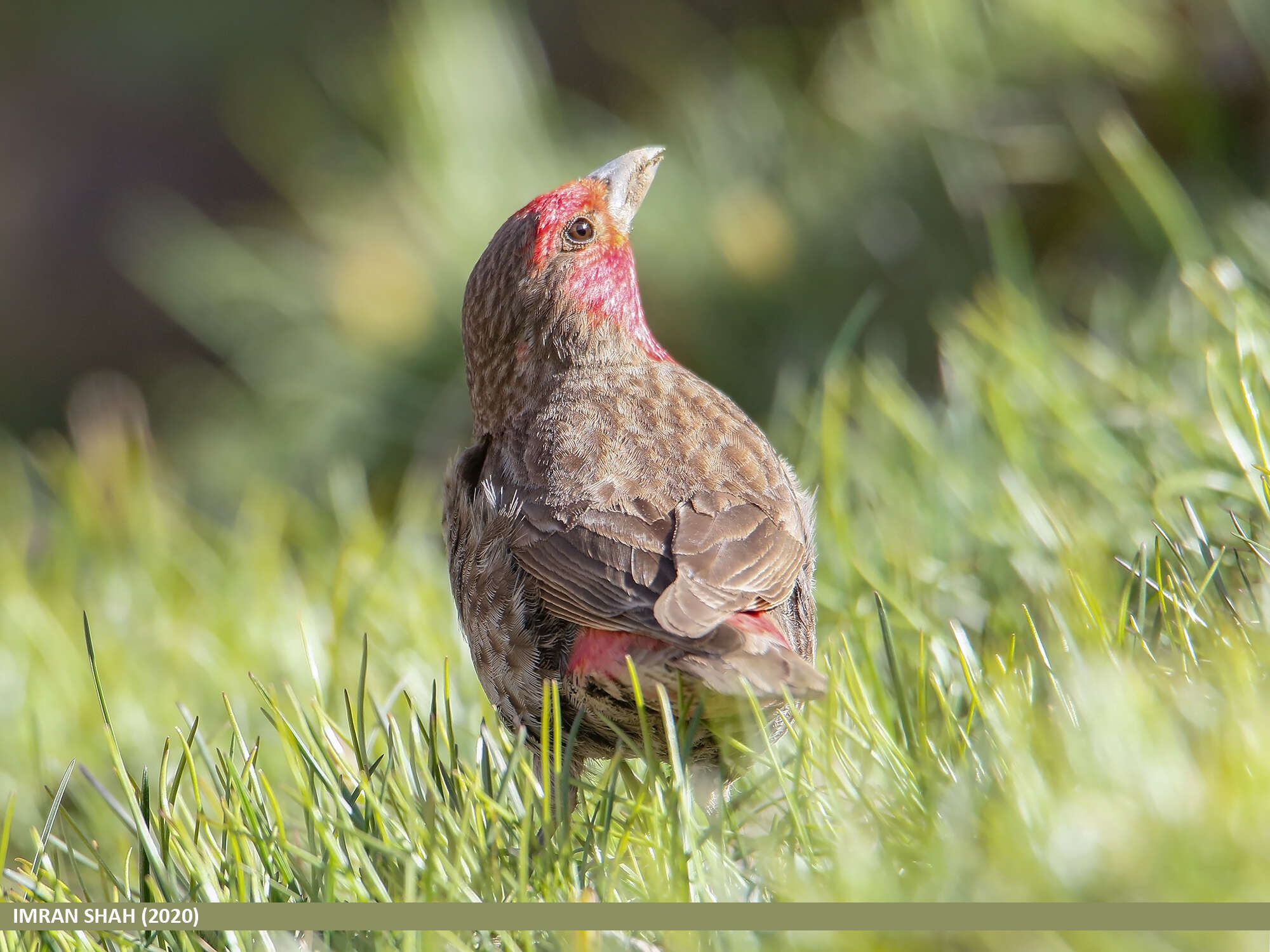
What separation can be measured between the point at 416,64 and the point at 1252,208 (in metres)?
2.34

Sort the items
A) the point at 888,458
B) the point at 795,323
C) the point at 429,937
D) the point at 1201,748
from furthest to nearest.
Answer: the point at 795,323
the point at 888,458
the point at 429,937
the point at 1201,748

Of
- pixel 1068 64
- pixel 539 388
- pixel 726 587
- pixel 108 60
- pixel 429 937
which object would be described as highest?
pixel 108 60

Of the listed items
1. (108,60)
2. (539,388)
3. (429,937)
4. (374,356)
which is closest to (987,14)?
(539,388)

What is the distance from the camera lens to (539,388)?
2.20 m

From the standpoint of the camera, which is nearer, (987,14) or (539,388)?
(539,388)

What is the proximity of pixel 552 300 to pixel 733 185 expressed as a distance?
1.26m

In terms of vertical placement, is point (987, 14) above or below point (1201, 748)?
above

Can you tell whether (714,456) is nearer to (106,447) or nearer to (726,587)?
(726,587)

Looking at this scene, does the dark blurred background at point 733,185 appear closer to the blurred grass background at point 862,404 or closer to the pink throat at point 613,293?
the blurred grass background at point 862,404

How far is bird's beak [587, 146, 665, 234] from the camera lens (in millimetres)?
2340

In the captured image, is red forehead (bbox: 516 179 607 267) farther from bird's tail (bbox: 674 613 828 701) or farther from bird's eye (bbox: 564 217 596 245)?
bird's tail (bbox: 674 613 828 701)

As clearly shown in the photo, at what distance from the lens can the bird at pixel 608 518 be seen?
1.58 meters

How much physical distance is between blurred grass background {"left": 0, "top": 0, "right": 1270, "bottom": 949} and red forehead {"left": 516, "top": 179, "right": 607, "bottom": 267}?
1.84 feet

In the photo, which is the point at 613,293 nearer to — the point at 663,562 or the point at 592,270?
the point at 592,270
